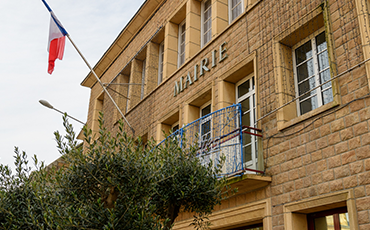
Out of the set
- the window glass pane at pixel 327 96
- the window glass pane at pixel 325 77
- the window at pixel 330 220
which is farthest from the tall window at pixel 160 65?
the window at pixel 330 220

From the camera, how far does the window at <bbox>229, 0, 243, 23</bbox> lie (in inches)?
445

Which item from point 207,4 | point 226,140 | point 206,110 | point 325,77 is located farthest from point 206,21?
point 325,77

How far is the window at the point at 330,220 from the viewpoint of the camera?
21.7ft

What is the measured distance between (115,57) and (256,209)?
1389cm

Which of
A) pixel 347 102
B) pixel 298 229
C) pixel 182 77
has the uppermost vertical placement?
pixel 182 77

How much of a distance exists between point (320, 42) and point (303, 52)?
502 mm

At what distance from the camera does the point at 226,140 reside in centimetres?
831

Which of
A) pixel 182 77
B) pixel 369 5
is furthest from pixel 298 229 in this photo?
pixel 182 77

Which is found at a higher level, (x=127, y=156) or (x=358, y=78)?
(x=358, y=78)

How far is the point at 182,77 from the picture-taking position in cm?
1258

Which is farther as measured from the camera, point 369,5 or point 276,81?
point 276,81

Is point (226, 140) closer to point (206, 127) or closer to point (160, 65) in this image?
point (206, 127)

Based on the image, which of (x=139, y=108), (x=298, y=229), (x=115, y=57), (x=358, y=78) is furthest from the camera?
(x=115, y=57)

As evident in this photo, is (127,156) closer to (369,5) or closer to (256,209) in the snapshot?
(256,209)
